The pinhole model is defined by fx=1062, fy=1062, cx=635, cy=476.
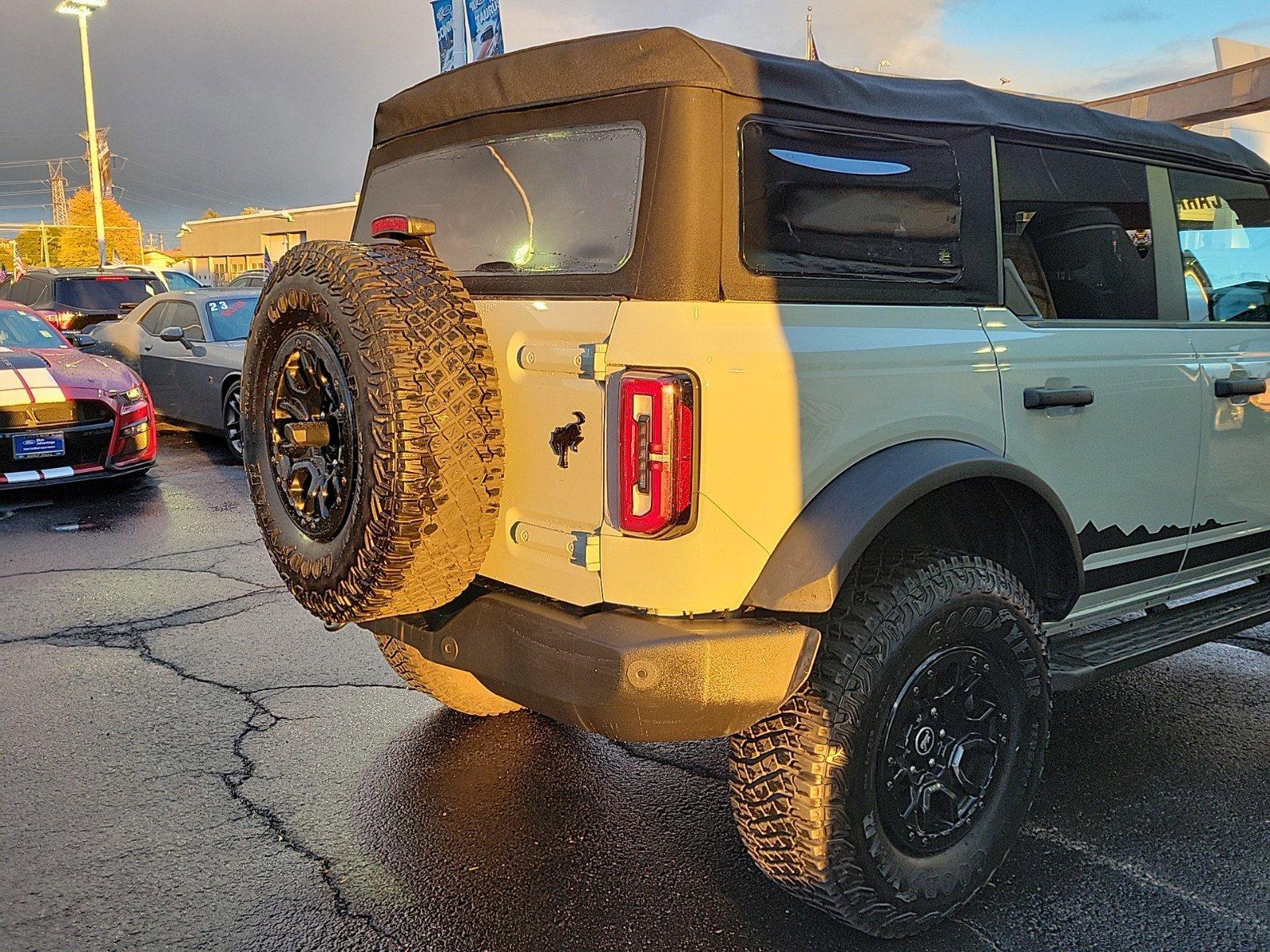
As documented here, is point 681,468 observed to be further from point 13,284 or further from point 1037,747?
point 13,284

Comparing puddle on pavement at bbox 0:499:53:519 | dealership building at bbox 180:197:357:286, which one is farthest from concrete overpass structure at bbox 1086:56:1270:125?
dealership building at bbox 180:197:357:286

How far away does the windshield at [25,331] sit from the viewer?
828cm

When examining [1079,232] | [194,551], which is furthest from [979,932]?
[194,551]

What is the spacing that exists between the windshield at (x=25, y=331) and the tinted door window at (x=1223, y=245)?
26.2 ft

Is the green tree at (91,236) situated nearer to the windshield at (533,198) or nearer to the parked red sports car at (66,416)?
the parked red sports car at (66,416)

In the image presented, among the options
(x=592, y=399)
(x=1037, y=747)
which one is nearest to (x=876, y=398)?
(x=592, y=399)

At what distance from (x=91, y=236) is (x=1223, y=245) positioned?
104529 millimetres

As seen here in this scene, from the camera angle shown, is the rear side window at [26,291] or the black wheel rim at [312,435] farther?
the rear side window at [26,291]

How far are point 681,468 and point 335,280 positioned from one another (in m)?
0.95

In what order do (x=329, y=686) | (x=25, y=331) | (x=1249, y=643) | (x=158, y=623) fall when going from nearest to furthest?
(x=329, y=686), (x=1249, y=643), (x=158, y=623), (x=25, y=331)

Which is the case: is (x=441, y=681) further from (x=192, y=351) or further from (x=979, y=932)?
(x=192, y=351)

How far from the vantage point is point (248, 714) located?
3.95m

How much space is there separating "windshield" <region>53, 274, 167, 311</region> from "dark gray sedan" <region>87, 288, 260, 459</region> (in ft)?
9.16

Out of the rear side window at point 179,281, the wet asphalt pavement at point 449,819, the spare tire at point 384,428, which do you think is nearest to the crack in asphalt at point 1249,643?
the wet asphalt pavement at point 449,819
